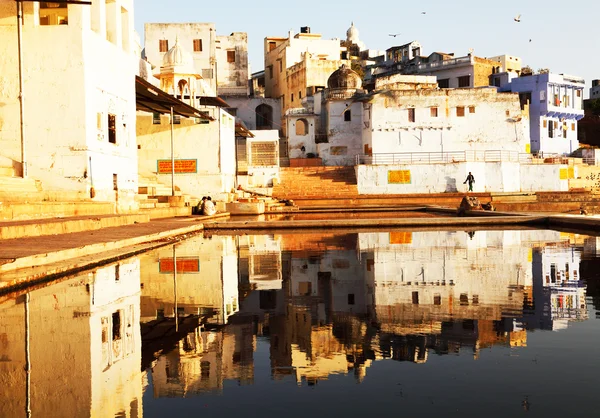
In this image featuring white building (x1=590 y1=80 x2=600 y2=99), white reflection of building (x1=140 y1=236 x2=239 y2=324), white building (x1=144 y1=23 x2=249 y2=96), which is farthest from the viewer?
white building (x1=590 y1=80 x2=600 y2=99)

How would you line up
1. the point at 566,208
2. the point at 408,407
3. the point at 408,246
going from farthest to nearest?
the point at 566,208
the point at 408,246
the point at 408,407

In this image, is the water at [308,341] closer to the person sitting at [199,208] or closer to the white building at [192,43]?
the person sitting at [199,208]

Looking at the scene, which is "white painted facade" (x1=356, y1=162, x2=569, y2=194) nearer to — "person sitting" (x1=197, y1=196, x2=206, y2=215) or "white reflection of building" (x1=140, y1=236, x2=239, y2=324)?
"person sitting" (x1=197, y1=196, x2=206, y2=215)

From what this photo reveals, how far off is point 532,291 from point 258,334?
10.8 ft

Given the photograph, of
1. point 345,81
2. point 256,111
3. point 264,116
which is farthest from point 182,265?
point 264,116

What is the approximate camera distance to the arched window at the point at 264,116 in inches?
2268

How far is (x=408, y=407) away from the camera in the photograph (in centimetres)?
365

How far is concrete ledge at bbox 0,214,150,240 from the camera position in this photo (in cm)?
1177

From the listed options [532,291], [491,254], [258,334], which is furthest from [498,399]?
[491,254]

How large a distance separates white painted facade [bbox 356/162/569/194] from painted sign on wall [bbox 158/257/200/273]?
102 ft

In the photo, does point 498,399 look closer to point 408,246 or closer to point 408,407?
point 408,407

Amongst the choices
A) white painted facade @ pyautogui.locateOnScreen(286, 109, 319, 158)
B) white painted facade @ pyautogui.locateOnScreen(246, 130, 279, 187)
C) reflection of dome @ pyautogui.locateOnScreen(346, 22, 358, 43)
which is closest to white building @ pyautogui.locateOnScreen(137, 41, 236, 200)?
white painted facade @ pyautogui.locateOnScreen(246, 130, 279, 187)

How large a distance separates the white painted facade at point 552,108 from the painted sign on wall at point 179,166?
3115 centimetres

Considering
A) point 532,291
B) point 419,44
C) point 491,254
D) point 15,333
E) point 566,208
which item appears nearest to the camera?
point 15,333
